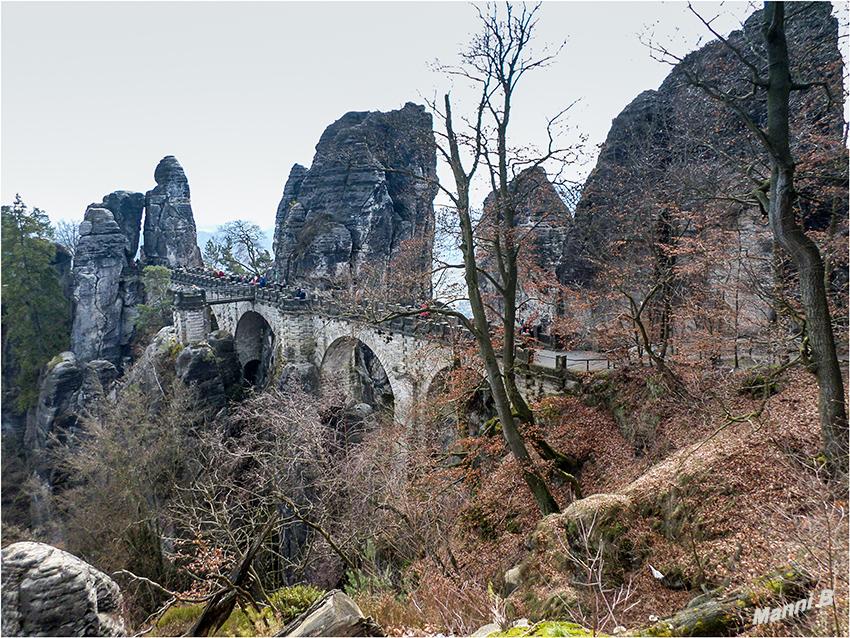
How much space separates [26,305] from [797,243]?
42157 millimetres

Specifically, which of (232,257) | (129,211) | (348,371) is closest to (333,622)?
(348,371)

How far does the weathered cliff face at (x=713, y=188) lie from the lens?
8406 millimetres

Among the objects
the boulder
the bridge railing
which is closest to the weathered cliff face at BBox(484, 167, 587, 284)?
the bridge railing

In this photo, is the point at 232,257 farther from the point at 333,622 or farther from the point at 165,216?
the point at 333,622

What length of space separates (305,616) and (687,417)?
7537mm

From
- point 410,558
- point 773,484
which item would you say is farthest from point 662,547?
point 410,558

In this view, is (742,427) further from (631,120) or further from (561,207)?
(631,120)

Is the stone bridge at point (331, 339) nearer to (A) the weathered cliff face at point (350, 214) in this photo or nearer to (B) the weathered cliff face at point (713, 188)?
(B) the weathered cliff face at point (713, 188)

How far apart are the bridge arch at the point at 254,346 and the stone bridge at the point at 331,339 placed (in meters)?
0.07

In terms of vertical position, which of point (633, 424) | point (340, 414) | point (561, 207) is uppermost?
point (561, 207)

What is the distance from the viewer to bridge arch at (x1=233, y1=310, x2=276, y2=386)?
1099 inches

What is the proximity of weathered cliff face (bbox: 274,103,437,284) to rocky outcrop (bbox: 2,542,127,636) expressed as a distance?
2502cm

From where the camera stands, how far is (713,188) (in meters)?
9.11

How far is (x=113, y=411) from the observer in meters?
16.6
